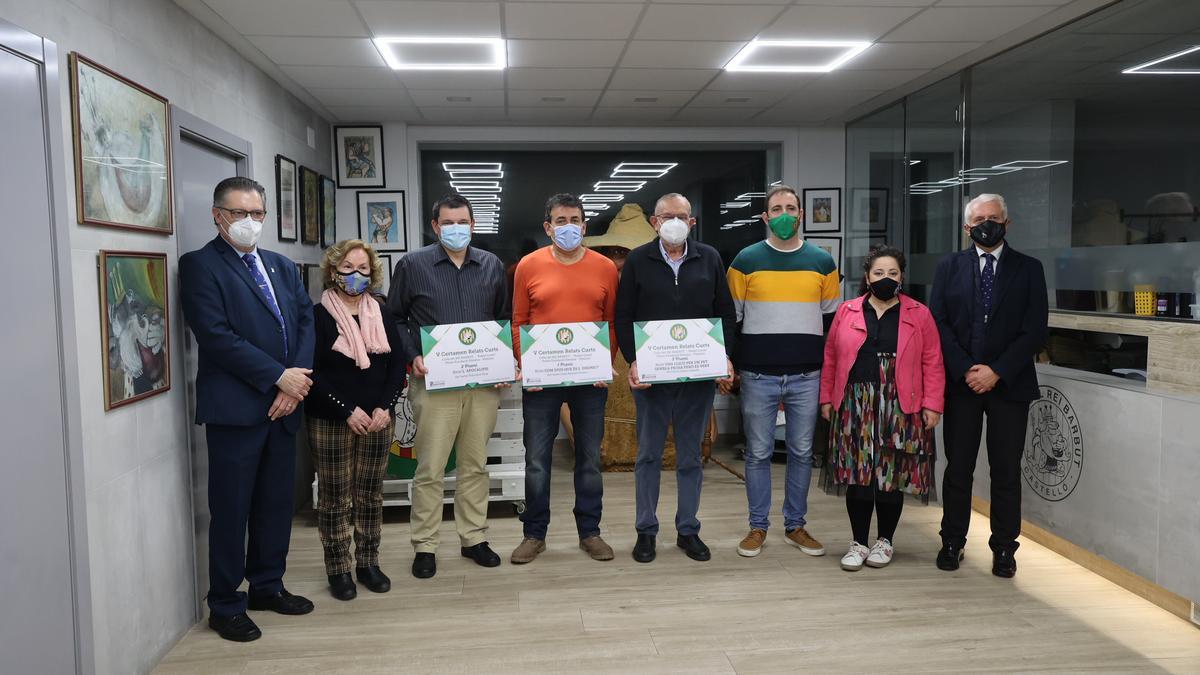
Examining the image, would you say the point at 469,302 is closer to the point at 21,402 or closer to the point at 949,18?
the point at 21,402

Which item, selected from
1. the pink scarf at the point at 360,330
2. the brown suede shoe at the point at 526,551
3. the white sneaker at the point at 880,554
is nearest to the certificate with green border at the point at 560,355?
the pink scarf at the point at 360,330

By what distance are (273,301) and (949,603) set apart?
113 inches

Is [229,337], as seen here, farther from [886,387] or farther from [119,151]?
[886,387]

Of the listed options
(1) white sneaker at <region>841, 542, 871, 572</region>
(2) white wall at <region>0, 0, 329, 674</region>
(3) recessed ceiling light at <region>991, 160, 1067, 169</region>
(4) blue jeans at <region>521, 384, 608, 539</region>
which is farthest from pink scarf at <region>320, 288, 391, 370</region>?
(3) recessed ceiling light at <region>991, 160, 1067, 169</region>

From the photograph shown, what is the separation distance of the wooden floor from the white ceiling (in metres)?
2.49

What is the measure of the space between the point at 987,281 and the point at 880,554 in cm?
128

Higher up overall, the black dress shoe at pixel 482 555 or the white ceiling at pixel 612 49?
the white ceiling at pixel 612 49

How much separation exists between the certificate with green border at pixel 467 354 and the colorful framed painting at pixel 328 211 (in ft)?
8.63

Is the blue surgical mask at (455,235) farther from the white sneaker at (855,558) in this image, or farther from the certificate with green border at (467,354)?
the white sneaker at (855,558)

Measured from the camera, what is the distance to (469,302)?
330cm

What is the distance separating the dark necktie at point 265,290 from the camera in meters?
2.84

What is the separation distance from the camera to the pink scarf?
3012 mm

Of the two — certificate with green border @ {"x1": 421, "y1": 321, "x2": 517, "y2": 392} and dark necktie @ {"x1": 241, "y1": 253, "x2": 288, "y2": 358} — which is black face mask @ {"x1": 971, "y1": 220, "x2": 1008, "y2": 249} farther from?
dark necktie @ {"x1": 241, "y1": 253, "x2": 288, "y2": 358}

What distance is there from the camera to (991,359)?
3240 mm
